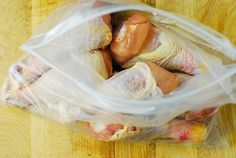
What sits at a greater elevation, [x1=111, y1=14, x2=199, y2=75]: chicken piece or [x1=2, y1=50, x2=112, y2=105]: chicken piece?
[x1=111, y1=14, x2=199, y2=75]: chicken piece

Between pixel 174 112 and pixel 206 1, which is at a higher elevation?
pixel 206 1

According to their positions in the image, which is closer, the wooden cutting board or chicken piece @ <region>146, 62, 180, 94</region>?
chicken piece @ <region>146, 62, 180, 94</region>

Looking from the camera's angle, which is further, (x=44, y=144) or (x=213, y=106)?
(x=44, y=144)

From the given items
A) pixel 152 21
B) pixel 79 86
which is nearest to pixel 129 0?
pixel 152 21

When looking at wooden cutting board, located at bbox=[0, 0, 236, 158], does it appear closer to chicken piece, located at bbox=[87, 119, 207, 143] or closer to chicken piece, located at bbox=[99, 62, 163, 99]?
chicken piece, located at bbox=[87, 119, 207, 143]

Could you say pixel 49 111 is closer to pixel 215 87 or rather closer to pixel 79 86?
pixel 79 86

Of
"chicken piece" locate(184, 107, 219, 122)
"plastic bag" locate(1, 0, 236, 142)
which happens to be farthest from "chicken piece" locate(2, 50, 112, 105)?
"chicken piece" locate(184, 107, 219, 122)

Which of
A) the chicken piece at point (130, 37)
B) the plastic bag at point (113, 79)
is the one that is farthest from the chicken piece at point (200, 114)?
the chicken piece at point (130, 37)

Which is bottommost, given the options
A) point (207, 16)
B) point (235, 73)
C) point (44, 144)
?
point (44, 144)
